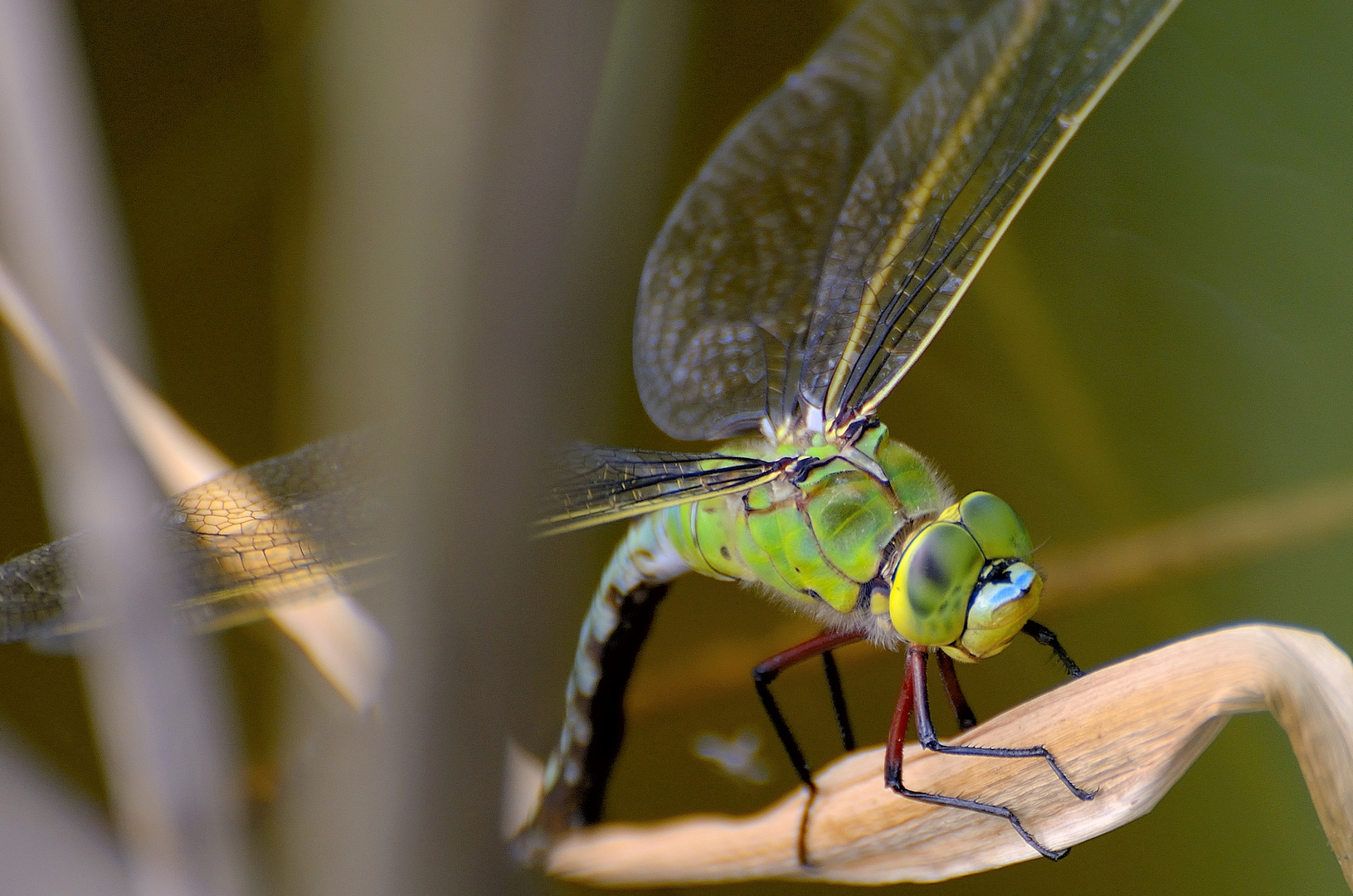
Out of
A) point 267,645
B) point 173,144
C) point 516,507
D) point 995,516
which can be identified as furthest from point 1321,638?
point 173,144

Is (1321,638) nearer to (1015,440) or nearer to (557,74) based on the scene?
(557,74)

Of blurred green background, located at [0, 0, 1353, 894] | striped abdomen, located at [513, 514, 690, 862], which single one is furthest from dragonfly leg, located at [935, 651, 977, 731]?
blurred green background, located at [0, 0, 1353, 894]

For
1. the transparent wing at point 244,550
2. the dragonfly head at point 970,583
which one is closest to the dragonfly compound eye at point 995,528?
the dragonfly head at point 970,583

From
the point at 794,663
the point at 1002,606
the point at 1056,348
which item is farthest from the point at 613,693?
the point at 1056,348

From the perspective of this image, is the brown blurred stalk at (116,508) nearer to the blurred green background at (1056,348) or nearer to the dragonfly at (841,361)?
the dragonfly at (841,361)

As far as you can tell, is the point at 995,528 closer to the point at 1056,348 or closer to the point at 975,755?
the point at 975,755

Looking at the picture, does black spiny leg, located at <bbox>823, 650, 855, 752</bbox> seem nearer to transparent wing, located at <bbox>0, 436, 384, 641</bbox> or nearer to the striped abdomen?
the striped abdomen
